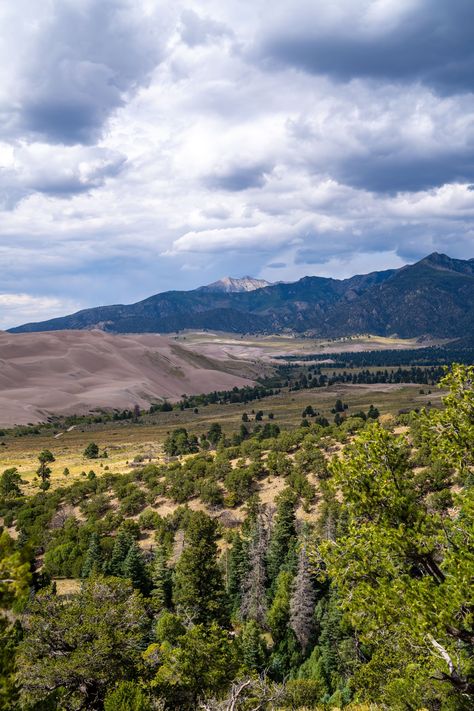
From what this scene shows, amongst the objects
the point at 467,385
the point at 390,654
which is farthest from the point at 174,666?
the point at 467,385

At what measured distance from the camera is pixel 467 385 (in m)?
13.0

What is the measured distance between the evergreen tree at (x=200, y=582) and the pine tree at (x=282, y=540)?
24.3 feet

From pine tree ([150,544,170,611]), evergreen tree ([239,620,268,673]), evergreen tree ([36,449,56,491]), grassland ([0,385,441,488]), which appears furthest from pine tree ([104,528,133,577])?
grassland ([0,385,441,488])

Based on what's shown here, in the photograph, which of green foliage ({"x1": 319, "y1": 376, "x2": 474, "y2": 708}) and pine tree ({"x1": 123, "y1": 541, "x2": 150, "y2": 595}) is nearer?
green foliage ({"x1": 319, "y1": 376, "x2": 474, "y2": 708})

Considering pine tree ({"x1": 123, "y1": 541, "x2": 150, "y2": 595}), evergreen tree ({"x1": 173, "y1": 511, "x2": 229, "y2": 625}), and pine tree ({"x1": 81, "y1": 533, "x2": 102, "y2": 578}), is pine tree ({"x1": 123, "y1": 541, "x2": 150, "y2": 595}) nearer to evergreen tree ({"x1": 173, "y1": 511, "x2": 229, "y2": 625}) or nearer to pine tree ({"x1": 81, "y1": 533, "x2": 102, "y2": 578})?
pine tree ({"x1": 81, "y1": 533, "x2": 102, "y2": 578})

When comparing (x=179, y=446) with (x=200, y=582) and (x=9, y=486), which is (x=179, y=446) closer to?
(x=9, y=486)

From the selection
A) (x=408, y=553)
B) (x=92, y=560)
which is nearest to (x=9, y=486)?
(x=92, y=560)

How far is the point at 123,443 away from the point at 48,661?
123 meters

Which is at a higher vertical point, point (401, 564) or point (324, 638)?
point (401, 564)

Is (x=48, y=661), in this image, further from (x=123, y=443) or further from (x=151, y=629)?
(x=123, y=443)

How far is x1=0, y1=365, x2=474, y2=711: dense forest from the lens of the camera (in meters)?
11.7

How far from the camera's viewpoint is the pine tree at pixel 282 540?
50250 mm

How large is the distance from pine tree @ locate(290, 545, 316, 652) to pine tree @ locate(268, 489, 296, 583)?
4.81 m

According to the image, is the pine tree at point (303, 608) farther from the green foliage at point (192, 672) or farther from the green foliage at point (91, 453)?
the green foliage at point (91, 453)
